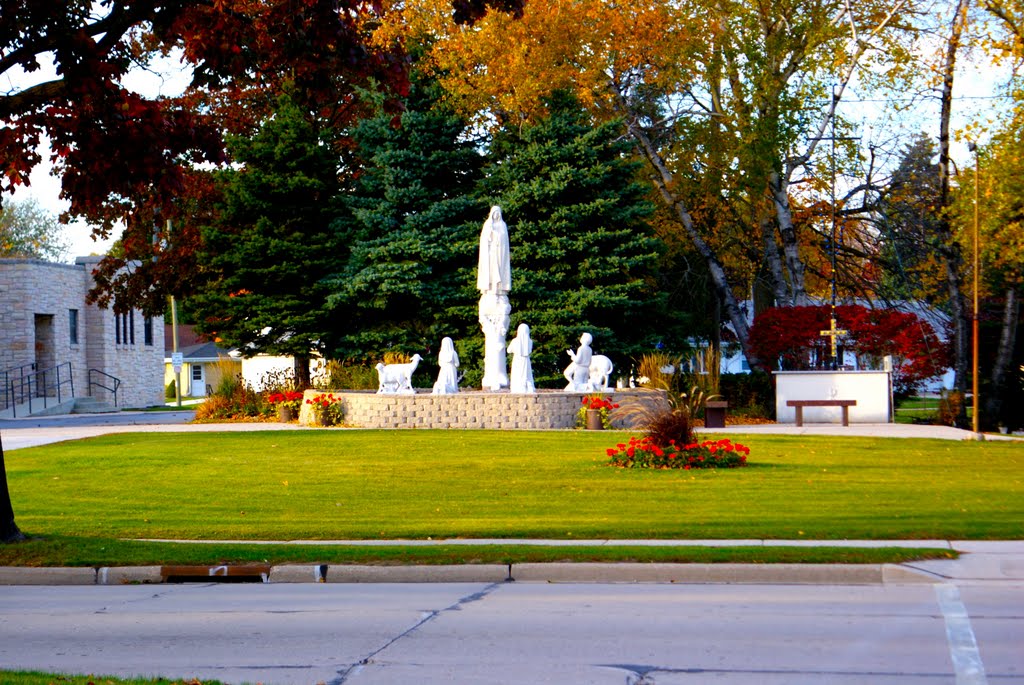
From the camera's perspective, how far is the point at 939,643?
28.2 ft

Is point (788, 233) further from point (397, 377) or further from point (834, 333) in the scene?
point (397, 377)

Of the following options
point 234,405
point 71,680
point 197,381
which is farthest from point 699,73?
point 197,381

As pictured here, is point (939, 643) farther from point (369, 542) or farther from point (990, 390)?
point (990, 390)

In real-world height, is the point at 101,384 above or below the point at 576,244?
below

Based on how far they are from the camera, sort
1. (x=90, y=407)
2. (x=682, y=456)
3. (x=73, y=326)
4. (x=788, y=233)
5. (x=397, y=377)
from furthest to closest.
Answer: (x=73, y=326) → (x=90, y=407) → (x=788, y=233) → (x=397, y=377) → (x=682, y=456)

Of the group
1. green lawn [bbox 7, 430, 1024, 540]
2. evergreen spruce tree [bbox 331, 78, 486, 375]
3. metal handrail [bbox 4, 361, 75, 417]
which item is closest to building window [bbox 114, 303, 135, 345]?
metal handrail [bbox 4, 361, 75, 417]

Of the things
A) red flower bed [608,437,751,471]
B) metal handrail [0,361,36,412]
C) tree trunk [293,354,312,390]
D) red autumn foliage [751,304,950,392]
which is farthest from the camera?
metal handrail [0,361,36,412]

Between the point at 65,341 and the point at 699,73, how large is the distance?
94.2 feet

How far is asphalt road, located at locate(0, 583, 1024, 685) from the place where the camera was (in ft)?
25.8

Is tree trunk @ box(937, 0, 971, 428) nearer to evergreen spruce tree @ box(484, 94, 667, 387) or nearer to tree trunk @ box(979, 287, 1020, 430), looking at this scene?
tree trunk @ box(979, 287, 1020, 430)

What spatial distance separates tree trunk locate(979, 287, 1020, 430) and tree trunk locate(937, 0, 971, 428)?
73 centimetres

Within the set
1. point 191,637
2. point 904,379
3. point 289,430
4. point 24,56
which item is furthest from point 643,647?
point 904,379

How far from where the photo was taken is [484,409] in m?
29.0

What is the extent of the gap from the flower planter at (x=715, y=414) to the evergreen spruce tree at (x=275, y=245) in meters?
12.4
